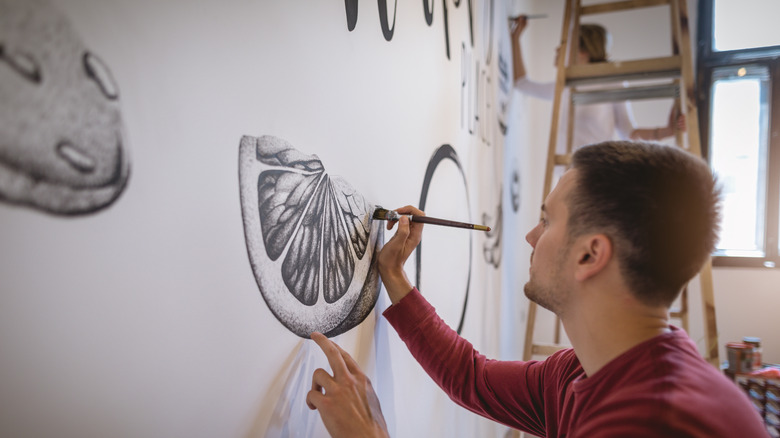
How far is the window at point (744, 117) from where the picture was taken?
298 centimetres

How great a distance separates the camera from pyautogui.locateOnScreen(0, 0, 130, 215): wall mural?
407 mm

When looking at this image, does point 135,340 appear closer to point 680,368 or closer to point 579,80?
point 680,368

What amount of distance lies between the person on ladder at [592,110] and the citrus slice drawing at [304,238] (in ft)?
5.26

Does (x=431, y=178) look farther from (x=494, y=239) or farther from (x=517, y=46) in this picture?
(x=517, y=46)

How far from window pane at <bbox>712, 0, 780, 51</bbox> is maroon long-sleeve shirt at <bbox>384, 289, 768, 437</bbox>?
9.61ft

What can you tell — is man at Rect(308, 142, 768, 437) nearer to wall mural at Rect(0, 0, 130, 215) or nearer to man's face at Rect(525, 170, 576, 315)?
man's face at Rect(525, 170, 576, 315)

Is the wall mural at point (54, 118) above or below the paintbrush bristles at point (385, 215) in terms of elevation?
above

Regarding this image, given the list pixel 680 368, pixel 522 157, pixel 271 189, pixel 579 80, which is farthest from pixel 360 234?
pixel 522 157

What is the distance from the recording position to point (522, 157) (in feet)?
8.44

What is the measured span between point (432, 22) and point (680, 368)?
90cm

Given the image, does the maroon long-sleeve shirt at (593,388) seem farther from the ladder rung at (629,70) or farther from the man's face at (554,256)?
the ladder rung at (629,70)

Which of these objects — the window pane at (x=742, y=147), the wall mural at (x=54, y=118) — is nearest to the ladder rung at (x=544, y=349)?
the window pane at (x=742, y=147)

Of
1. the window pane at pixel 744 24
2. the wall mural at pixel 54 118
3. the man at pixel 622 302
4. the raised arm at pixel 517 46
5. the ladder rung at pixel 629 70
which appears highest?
the window pane at pixel 744 24

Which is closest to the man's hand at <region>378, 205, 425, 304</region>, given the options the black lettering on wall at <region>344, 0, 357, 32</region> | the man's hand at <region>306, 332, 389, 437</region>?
the man's hand at <region>306, 332, 389, 437</region>
